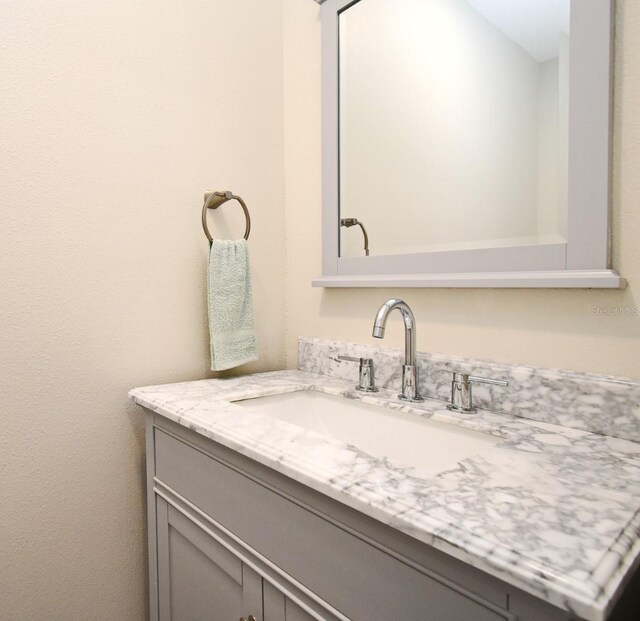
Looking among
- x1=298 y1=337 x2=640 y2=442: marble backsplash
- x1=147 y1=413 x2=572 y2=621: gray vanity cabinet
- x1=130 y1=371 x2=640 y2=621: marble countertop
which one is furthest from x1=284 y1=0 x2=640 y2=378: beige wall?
x1=147 y1=413 x2=572 y2=621: gray vanity cabinet

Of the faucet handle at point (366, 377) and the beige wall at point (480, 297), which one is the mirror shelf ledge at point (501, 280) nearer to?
the beige wall at point (480, 297)

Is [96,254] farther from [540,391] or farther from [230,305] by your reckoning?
[540,391]

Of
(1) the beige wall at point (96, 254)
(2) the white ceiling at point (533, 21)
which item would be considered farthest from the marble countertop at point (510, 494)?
(2) the white ceiling at point (533, 21)

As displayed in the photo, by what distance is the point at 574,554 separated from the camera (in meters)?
0.39

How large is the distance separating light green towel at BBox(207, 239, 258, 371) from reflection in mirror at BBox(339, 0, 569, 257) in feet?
0.91

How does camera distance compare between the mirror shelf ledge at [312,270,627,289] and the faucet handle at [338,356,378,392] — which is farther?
the faucet handle at [338,356,378,392]

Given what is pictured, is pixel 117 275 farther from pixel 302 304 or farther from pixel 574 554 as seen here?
pixel 574 554

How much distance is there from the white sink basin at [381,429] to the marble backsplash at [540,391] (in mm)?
102

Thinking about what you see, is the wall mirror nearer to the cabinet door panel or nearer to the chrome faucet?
the chrome faucet

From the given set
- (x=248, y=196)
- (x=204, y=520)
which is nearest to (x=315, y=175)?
(x=248, y=196)

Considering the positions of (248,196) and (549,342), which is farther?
(248,196)

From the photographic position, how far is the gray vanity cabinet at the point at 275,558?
459 millimetres

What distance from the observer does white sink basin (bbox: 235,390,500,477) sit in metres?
0.80

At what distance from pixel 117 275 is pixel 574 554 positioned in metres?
1.02
